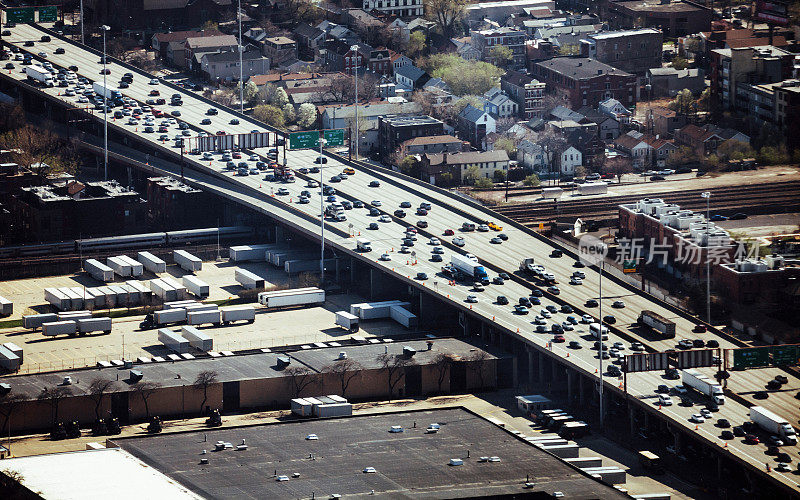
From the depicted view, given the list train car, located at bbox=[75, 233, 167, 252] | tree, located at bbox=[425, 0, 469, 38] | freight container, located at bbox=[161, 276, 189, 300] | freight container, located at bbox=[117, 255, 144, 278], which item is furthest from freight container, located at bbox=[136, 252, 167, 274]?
tree, located at bbox=[425, 0, 469, 38]

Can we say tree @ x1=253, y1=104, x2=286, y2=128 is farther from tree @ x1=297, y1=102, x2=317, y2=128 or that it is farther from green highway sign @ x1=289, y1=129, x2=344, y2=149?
green highway sign @ x1=289, y1=129, x2=344, y2=149

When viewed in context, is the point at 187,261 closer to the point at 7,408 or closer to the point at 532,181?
the point at 532,181

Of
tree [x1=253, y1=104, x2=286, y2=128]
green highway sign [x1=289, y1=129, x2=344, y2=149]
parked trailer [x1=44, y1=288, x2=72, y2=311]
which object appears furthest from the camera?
tree [x1=253, y1=104, x2=286, y2=128]

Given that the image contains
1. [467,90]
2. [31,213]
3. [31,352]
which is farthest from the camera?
[467,90]

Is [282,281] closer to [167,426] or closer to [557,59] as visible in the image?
[167,426]

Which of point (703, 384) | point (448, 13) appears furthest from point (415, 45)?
point (703, 384)

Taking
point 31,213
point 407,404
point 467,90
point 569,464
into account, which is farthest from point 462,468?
point 467,90
